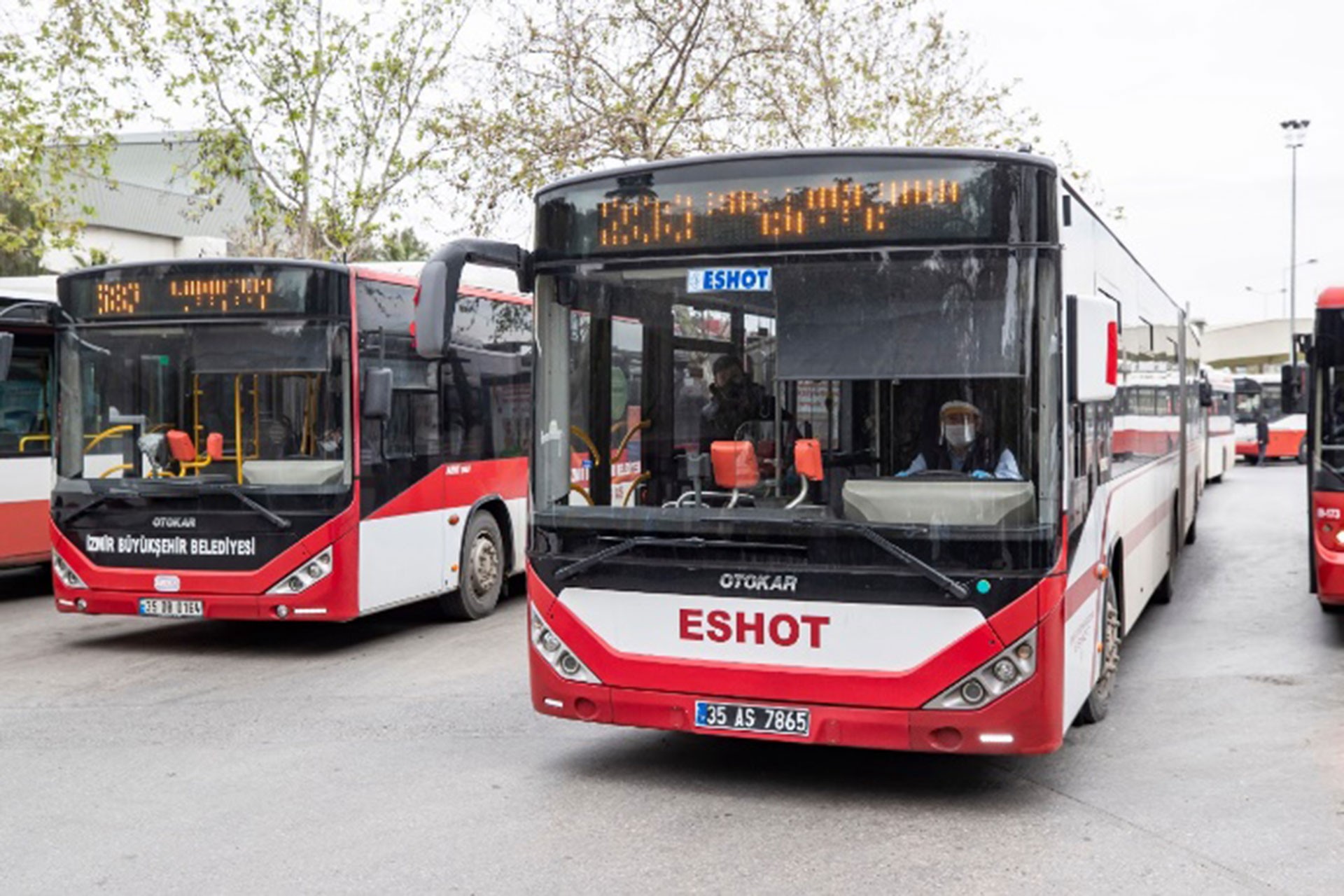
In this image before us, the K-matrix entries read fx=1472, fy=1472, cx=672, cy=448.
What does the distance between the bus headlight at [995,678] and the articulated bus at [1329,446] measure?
4.97 m

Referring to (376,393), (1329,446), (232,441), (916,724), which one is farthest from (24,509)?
(1329,446)

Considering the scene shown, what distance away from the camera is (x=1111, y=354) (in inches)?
259

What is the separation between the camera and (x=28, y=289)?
14.3 m

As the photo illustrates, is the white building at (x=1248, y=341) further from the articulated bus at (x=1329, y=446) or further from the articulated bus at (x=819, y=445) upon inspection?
the articulated bus at (x=819, y=445)

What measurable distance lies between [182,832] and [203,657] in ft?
15.5

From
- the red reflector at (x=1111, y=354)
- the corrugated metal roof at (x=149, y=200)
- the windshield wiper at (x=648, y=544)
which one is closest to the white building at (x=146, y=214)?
the corrugated metal roof at (x=149, y=200)

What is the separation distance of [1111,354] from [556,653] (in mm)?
2839

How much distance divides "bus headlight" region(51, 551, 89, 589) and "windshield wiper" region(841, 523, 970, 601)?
6.71 meters

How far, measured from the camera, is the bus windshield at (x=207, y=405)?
33.4 ft

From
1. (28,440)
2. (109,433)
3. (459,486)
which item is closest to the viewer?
(109,433)

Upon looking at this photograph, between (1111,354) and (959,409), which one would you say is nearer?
(959,409)

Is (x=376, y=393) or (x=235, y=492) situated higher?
(x=376, y=393)

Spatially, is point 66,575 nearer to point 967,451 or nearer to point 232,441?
point 232,441

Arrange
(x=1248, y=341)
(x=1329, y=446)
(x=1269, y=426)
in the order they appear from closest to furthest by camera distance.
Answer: (x=1329, y=446)
(x=1269, y=426)
(x=1248, y=341)
